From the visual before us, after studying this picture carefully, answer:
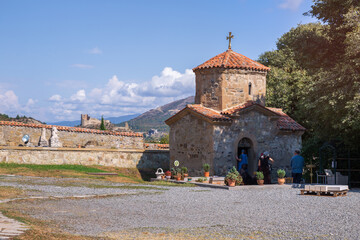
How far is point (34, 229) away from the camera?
860cm

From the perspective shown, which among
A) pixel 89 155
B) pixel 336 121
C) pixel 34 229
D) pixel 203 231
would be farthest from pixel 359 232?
pixel 89 155

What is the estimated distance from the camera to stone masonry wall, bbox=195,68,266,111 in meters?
28.4

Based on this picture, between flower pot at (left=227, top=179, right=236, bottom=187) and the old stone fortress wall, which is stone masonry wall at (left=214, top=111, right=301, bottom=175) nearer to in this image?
flower pot at (left=227, top=179, right=236, bottom=187)

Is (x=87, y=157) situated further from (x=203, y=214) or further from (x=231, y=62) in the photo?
(x=203, y=214)

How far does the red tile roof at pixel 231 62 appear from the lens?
93.2 feet

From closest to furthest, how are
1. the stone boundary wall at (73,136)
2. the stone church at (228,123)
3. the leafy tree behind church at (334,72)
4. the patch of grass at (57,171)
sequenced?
the leafy tree behind church at (334,72), the patch of grass at (57,171), the stone church at (228,123), the stone boundary wall at (73,136)

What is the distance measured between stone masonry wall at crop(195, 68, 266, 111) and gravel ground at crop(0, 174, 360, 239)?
11.4 meters

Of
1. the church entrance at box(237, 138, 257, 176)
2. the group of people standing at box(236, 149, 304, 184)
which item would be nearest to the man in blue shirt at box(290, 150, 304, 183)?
the group of people standing at box(236, 149, 304, 184)

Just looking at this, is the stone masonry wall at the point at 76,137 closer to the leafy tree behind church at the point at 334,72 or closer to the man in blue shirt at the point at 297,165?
the leafy tree behind church at the point at 334,72

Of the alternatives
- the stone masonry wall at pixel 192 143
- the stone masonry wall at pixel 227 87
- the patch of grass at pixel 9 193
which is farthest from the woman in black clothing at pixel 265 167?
the patch of grass at pixel 9 193

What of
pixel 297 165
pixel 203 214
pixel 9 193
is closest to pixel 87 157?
pixel 297 165

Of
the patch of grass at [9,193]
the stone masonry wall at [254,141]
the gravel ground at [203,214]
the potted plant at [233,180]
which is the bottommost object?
the gravel ground at [203,214]

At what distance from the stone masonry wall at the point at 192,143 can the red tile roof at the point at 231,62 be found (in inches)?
151

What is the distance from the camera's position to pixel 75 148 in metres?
30.2
